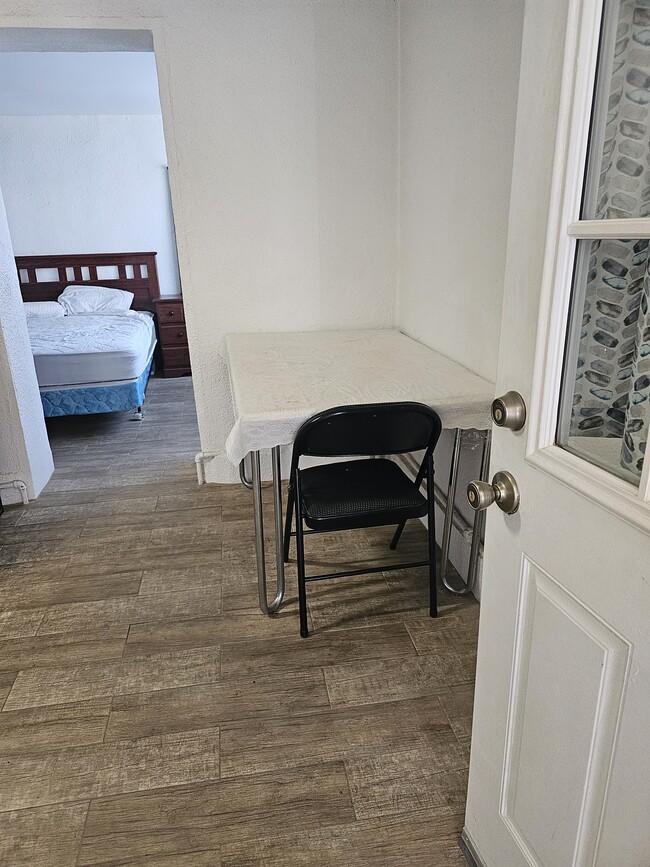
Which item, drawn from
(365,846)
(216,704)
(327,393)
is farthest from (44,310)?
(365,846)

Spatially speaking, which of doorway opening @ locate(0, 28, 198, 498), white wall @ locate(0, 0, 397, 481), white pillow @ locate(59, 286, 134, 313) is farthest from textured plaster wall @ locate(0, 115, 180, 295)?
Answer: white wall @ locate(0, 0, 397, 481)

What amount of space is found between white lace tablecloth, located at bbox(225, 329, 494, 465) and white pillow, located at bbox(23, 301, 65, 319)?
3116 mm

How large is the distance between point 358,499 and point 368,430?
0.80 ft

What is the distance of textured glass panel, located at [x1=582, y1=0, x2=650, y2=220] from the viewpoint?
63 cm

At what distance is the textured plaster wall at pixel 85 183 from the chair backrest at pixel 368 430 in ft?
14.9

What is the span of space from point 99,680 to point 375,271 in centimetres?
209

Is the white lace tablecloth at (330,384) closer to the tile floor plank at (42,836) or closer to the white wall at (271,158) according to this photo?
the white wall at (271,158)

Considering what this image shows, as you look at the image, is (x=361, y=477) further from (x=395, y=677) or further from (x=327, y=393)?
(x=395, y=677)

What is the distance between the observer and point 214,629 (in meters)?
1.88

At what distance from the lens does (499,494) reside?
882mm

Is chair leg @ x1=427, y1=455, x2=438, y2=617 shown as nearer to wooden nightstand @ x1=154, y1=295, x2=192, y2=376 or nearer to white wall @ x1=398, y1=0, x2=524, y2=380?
white wall @ x1=398, y1=0, x2=524, y2=380

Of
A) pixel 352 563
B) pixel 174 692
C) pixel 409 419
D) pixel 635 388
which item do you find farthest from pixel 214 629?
pixel 635 388

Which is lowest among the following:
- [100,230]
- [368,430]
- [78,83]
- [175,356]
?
[175,356]

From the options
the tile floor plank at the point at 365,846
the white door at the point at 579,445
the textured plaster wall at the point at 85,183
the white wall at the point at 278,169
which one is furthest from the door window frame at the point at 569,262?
the textured plaster wall at the point at 85,183
